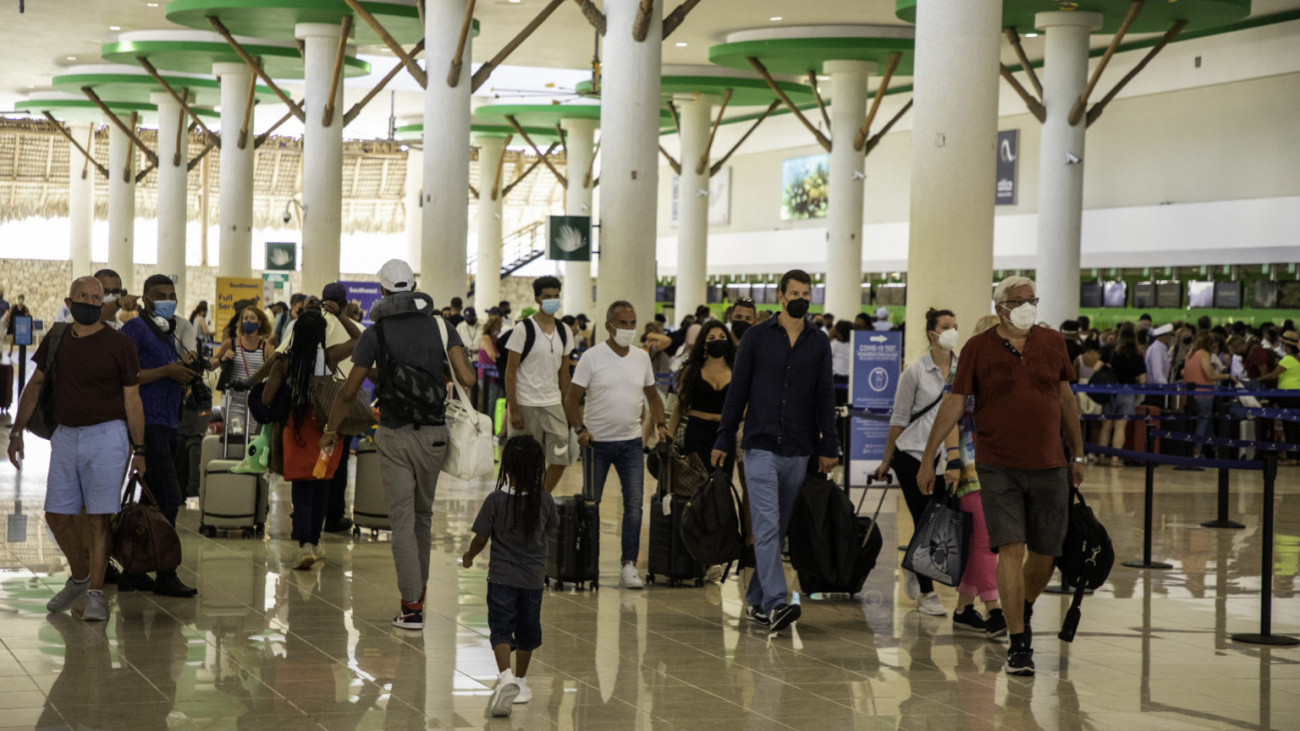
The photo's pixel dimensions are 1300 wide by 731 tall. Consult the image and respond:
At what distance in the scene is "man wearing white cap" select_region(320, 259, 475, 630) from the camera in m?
7.16

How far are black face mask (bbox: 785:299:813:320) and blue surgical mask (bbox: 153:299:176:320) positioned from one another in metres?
3.45

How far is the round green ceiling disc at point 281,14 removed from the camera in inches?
953

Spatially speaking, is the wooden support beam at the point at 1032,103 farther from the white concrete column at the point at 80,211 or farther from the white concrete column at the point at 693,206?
the white concrete column at the point at 80,211

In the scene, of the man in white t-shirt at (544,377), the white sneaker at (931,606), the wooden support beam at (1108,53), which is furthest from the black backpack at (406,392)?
the wooden support beam at (1108,53)

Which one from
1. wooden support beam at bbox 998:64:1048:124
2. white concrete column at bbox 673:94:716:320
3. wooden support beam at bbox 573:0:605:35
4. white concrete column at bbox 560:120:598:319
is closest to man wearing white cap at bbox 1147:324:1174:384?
wooden support beam at bbox 998:64:1048:124

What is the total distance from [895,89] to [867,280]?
4650mm

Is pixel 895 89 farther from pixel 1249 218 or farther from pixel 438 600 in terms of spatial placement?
pixel 438 600

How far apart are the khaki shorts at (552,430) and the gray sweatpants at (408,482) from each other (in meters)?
1.87

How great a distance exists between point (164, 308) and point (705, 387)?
3038mm

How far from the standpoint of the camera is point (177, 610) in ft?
24.5

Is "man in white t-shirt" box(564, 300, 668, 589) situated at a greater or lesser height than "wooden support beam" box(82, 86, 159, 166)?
lesser

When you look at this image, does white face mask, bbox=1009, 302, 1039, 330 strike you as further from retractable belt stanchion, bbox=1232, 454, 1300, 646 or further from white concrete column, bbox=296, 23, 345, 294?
white concrete column, bbox=296, 23, 345, 294

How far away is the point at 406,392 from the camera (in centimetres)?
716

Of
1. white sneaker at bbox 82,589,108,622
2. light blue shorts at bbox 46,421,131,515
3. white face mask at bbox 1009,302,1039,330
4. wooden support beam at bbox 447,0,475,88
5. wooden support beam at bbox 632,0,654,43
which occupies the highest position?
wooden support beam at bbox 447,0,475,88
